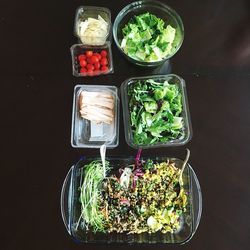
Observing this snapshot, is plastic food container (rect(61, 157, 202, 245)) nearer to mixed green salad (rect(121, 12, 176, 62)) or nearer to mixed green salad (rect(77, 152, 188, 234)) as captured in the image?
mixed green salad (rect(77, 152, 188, 234))

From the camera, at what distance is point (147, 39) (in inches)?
48.4

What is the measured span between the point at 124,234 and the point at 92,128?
350 mm

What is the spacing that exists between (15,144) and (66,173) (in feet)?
0.63

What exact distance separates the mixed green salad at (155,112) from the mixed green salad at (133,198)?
3.2 inches

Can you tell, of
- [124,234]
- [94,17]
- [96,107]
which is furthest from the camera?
[94,17]

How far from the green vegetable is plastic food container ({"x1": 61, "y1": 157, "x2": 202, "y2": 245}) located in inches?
0.8

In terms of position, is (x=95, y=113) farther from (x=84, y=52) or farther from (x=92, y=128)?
(x=84, y=52)

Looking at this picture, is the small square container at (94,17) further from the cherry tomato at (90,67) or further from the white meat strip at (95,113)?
the white meat strip at (95,113)

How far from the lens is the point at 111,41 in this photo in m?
1.29

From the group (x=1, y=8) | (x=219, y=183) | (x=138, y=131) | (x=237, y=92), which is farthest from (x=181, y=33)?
(x=1, y=8)

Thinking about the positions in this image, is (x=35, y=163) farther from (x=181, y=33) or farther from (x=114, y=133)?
(x=181, y=33)

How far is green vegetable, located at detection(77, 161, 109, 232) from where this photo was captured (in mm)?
1098

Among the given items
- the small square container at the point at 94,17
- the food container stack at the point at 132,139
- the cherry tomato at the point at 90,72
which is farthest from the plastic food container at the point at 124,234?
the small square container at the point at 94,17

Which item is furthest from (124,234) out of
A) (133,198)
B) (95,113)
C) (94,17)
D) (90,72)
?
(94,17)
